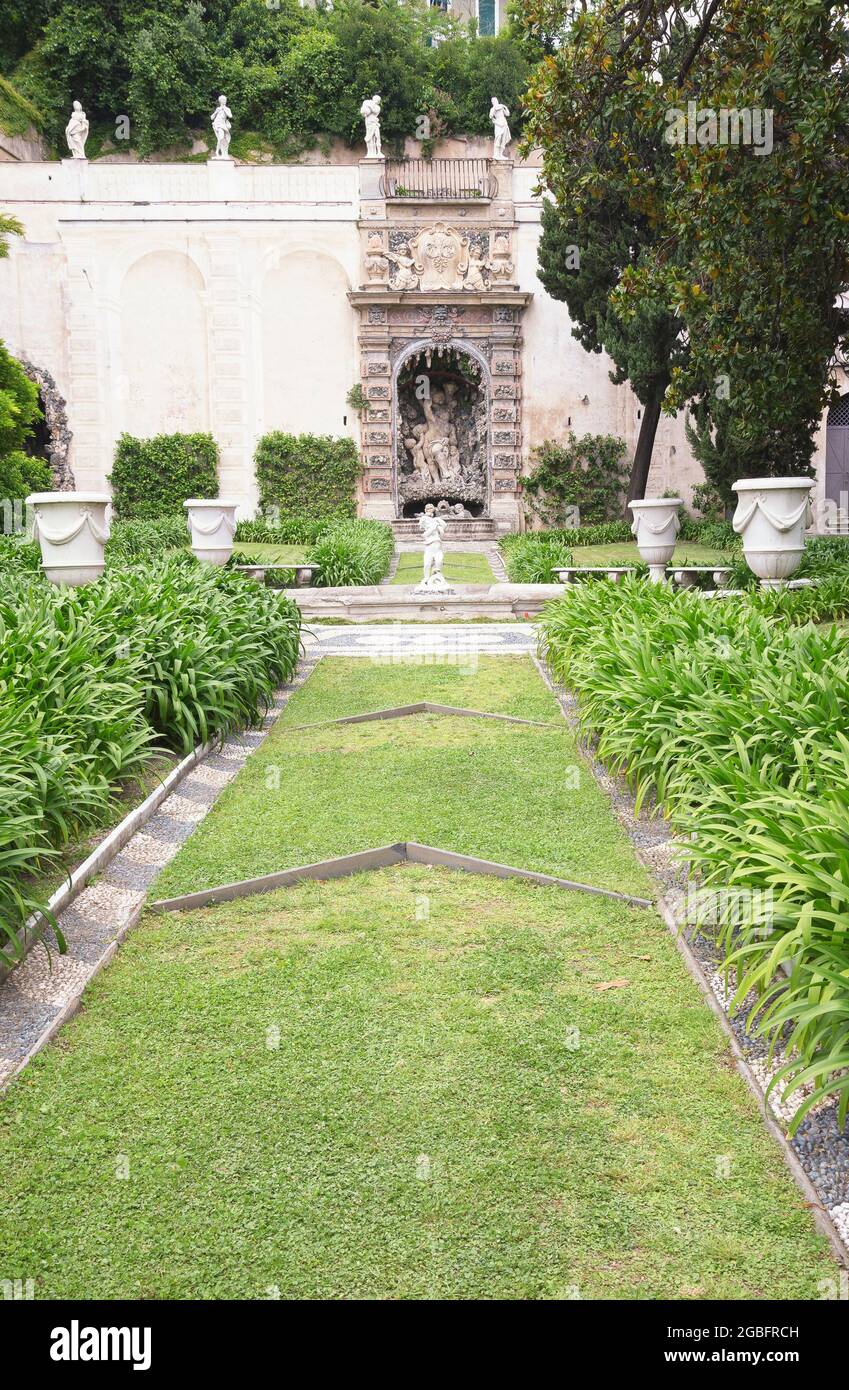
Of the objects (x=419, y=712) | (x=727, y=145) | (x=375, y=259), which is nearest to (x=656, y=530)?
(x=727, y=145)

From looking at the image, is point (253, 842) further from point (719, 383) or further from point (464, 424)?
point (464, 424)

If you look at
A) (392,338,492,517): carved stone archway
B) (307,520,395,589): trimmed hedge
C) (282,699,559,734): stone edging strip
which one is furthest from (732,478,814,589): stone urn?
(392,338,492,517): carved stone archway

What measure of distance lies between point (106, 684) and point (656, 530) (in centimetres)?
752

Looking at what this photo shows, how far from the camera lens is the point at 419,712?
7691 millimetres

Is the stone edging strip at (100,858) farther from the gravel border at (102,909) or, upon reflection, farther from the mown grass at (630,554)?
the mown grass at (630,554)

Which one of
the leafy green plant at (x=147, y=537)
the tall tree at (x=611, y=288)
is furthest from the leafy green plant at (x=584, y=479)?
the leafy green plant at (x=147, y=537)

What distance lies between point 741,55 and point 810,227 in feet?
5.10

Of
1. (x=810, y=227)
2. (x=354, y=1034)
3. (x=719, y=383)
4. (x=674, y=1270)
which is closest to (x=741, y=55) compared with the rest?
(x=810, y=227)

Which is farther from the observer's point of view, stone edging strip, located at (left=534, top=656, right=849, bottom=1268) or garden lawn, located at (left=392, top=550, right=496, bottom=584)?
garden lawn, located at (left=392, top=550, right=496, bottom=584)

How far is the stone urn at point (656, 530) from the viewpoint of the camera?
1162 centimetres

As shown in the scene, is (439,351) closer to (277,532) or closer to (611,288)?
(277,532)

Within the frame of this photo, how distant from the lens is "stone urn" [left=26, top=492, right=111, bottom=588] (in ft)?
27.5

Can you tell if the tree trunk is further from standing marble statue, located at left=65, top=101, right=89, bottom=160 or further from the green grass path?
the green grass path
